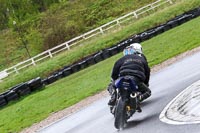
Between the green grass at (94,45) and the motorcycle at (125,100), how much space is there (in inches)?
975

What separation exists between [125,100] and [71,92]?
11.9m

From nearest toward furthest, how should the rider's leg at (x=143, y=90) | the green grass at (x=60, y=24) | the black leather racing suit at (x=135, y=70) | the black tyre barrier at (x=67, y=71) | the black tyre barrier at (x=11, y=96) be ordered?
the black leather racing suit at (x=135, y=70), the rider's leg at (x=143, y=90), the black tyre barrier at (x=11, y=96), the black tyre barrier at (x=67, y=71), the green grass at (x=60, y=24)

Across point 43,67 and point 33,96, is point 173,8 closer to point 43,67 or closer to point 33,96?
point 43,67

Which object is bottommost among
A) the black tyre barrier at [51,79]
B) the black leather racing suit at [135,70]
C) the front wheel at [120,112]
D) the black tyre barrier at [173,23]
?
the front wheel at [120,112]

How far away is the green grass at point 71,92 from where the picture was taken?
735 inches

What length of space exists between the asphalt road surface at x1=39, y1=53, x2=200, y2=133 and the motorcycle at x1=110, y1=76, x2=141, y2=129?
0.22 metres

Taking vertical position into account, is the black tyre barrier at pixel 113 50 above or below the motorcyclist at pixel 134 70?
above

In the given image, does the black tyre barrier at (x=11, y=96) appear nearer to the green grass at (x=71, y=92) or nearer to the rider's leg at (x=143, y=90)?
the green grass at (x=71, y=92)

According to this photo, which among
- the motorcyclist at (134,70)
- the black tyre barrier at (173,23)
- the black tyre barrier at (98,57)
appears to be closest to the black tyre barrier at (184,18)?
the black tyre barrier at (173,23)

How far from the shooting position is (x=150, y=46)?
27.3 m

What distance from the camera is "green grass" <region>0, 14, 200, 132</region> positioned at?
18.7 meters

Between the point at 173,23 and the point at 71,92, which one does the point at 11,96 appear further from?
the point at 173,23

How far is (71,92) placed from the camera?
A: 21.2 meters

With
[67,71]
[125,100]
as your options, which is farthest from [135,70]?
[67,71]
